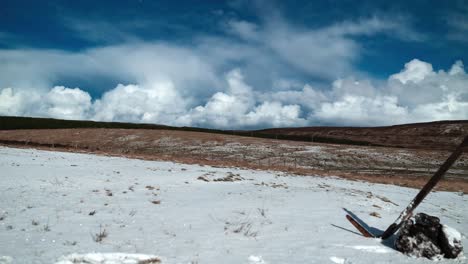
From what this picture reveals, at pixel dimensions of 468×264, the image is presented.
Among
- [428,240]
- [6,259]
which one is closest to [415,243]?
[428,240]

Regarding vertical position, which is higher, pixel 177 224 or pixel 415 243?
pixel 415 243

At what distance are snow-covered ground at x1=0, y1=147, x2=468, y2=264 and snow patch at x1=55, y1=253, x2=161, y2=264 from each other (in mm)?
20

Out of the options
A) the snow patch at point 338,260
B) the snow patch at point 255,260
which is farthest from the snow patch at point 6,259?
the snow patch at point 338,260

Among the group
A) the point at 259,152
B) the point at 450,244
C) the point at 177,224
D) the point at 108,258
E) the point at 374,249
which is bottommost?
the point at 259,152

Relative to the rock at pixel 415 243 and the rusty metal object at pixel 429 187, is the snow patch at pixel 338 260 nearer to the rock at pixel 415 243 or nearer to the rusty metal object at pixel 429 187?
the rock at pixel 415 243

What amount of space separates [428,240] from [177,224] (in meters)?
6.64

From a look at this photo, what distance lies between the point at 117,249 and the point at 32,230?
2.58 meters

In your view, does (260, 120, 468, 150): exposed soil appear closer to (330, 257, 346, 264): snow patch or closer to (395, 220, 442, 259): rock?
(395, 220, 442, 259): rock

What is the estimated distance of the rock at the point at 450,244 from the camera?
761 cm

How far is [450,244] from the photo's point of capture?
25.0 ft

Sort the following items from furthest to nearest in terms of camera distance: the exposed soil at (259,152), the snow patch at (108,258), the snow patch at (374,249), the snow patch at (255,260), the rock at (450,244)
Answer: the exposed soil at (259,152) < the snow patch at (374,249) < the rock at (450,244) < the snow patch at (255,260) < the snow patch at (108,258)

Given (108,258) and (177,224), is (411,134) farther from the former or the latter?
(108,258)

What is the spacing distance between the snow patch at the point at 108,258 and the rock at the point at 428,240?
612 centimetres

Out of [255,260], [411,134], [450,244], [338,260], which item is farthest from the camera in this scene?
[411,134]
